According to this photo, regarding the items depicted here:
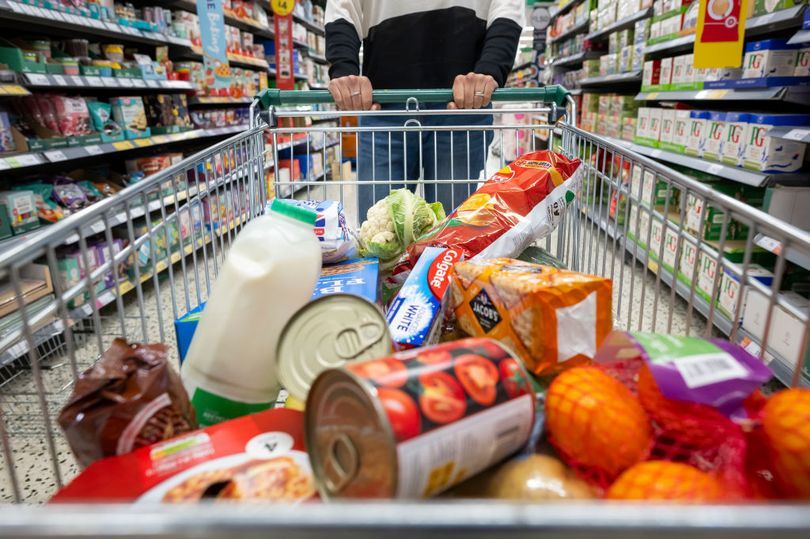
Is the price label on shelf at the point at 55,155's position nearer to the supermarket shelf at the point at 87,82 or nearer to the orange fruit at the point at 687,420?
the supermarket shelf at the point at 87,82

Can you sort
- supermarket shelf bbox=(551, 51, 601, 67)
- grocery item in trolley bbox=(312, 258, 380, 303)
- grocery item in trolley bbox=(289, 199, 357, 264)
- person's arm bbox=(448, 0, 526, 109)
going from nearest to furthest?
grocery item in trolley bbox=(312, 258, 380, 303)
grocery item in trolley bbox=(289, 199, 357, 264)
person's arm bbox=(448, 0, 526, 109)
supermarket shelf bbox=(551, 51, 601, 67)

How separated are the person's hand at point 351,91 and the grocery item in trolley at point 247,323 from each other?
85 cm

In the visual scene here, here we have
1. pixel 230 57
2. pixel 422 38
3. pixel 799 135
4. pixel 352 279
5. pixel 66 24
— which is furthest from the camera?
pixel 230 57

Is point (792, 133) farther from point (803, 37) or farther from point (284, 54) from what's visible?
point (284, 54)

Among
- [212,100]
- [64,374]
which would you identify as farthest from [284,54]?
[64,374]

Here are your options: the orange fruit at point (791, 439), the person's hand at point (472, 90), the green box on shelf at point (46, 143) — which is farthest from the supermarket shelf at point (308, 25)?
the orange fruit at point (791, 439)

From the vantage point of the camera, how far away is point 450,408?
594 millimetres

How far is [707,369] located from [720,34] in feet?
7.97

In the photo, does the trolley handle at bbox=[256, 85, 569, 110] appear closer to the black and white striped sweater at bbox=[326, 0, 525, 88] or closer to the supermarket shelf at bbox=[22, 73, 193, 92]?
the black and white striped sweater at bbox=[326, 0, 525, 88]

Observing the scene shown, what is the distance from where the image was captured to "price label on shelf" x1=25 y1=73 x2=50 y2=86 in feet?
8.31

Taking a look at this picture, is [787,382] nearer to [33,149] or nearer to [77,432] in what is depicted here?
[77,432]

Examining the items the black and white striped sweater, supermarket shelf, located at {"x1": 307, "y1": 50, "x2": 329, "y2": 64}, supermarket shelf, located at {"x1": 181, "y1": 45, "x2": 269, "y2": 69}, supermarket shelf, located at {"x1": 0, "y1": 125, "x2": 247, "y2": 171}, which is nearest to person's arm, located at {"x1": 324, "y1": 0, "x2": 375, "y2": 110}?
the black and white striped sweater

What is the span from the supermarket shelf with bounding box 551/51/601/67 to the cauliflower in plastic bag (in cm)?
499

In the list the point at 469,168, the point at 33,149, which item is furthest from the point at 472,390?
the point at 33,149
